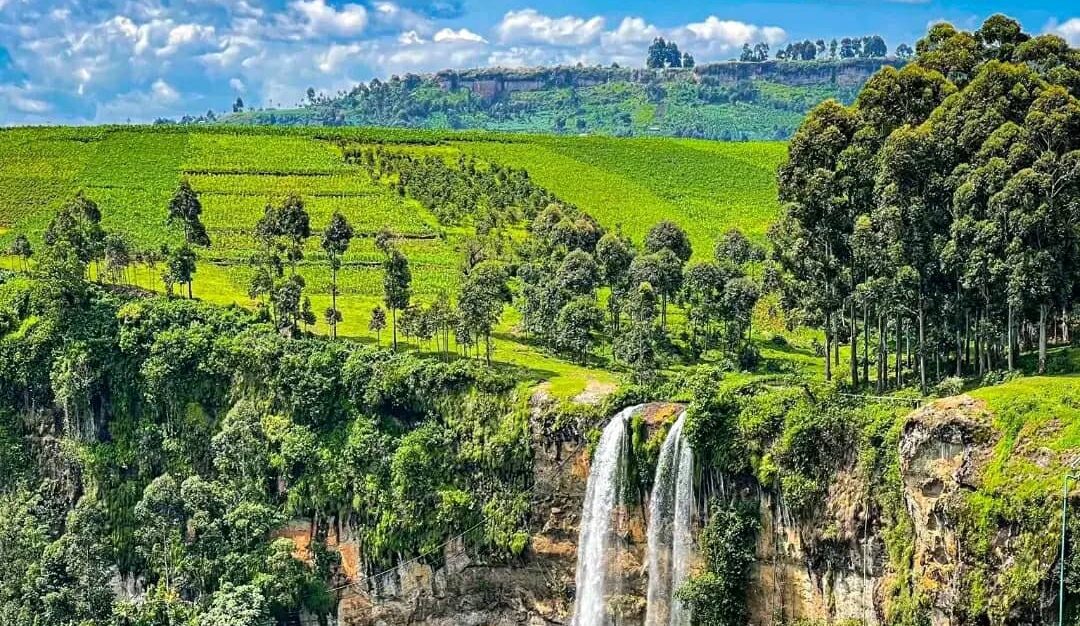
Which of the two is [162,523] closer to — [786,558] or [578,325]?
[578,325]

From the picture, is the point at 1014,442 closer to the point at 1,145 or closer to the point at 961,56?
the point at 961,56

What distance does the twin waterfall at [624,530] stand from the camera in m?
50.0

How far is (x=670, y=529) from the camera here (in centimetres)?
5075

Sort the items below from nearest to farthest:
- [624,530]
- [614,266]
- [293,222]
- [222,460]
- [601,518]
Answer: [624,530] → [601,518] → [222,460] → [614,266] → [293,222]

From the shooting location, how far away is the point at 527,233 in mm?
101625

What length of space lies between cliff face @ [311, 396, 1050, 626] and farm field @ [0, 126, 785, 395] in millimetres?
18131

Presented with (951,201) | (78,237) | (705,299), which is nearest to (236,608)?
(705,299)

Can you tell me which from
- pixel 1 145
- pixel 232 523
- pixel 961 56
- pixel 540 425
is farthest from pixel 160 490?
pixel 1 145

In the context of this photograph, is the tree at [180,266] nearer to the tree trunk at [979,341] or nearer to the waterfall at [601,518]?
the waterfall at [601,518]

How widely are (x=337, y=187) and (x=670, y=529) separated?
73.0m

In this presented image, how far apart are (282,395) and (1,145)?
75.8 meters

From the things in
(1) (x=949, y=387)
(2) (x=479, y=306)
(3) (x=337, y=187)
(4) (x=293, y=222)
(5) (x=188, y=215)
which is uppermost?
(3) (x=337, y=187)

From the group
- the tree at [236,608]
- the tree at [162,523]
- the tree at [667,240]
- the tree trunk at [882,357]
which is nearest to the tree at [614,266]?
the tree at [667,240]

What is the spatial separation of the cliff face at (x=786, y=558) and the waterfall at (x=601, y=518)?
0.98m
